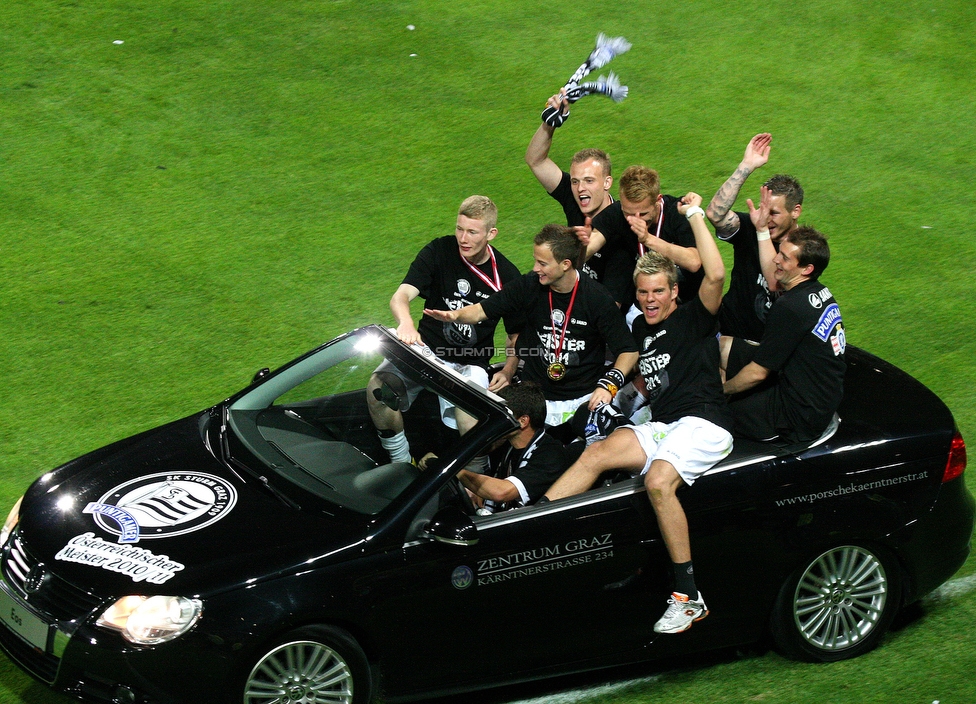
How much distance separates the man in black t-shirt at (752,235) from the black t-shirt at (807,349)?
2.83ft

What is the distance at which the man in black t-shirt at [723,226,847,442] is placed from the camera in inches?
239

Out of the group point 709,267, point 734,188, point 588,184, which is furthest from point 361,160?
point 709,267

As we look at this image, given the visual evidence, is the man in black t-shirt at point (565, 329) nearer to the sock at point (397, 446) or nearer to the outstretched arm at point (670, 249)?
the outstretched arm at point (670, 249)

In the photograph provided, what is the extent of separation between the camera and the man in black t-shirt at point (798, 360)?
607 centimetres

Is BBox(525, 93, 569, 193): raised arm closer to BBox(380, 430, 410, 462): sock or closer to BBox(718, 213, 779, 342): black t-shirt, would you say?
BBox(718, 213, 779, 342): black t-shirt

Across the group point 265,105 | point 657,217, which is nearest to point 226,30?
point 265,105

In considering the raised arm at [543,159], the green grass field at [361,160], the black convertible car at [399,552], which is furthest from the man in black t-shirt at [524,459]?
the raised arm at [543,159]

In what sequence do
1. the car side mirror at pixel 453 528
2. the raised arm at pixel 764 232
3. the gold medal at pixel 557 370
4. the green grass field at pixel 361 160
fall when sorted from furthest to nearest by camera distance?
the green grass field at pixel 361 160
the raised arm at pixel 764 232
the gold medal at pixel 557 370
the car side mirror at pixel 453 528

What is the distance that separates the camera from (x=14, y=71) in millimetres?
12273

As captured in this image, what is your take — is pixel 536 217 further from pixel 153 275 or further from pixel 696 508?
pixel 696 508

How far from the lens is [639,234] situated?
7293 millimetres

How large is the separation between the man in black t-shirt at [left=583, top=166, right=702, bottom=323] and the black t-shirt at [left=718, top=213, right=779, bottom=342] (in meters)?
0.25

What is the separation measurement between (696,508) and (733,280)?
87.5 inches

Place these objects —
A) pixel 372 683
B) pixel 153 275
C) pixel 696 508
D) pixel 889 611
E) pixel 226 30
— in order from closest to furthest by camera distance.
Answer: pixel 372 683
pixel 696 508
pixel 889 611
pixel 153 275
pixel 226 30
